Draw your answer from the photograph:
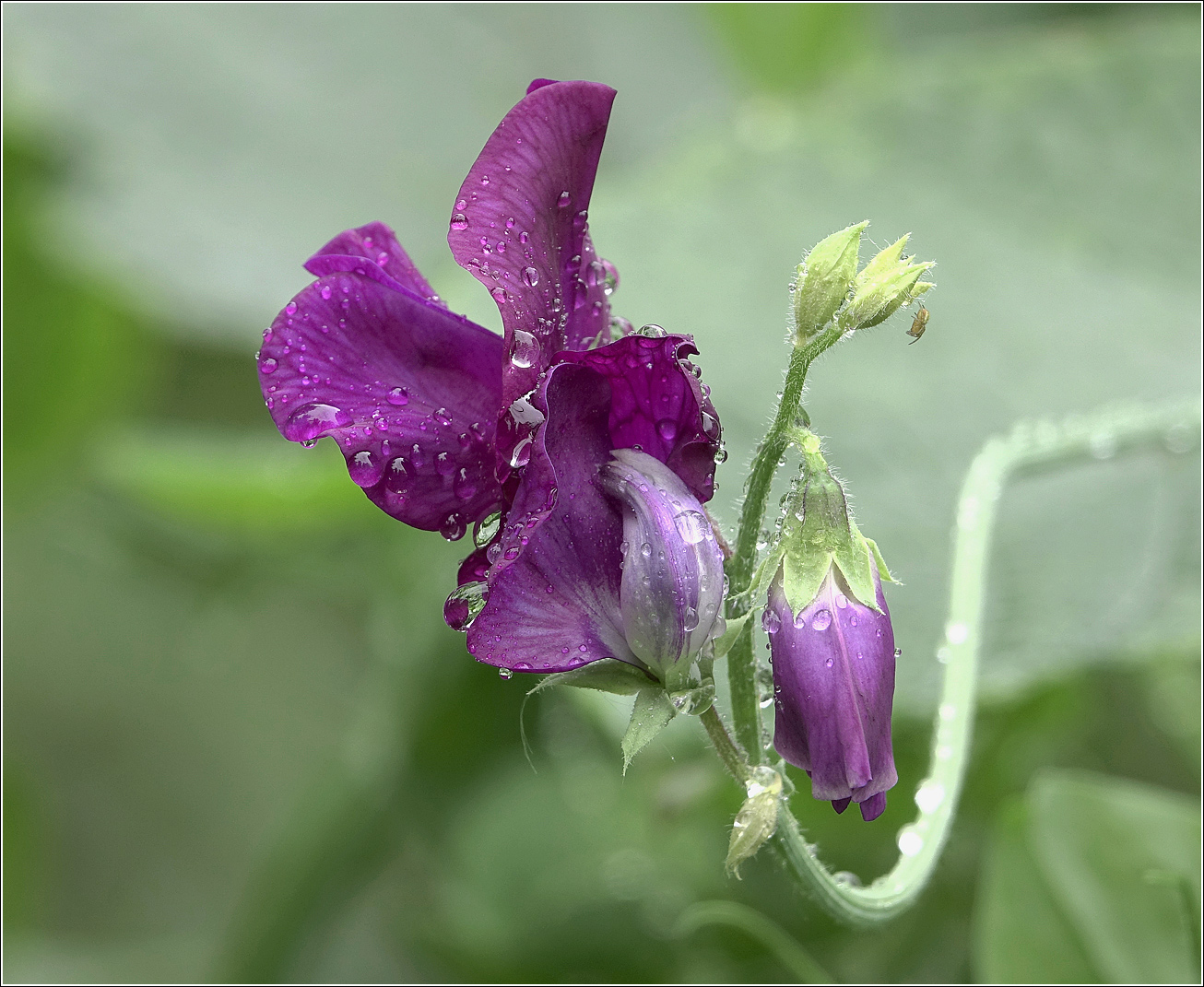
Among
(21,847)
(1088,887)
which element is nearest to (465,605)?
(1088,887)

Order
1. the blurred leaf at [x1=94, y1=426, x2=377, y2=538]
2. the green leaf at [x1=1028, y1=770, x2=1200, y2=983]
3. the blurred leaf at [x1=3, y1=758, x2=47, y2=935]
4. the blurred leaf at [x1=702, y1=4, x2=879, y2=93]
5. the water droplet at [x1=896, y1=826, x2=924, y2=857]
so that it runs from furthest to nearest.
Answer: the blurred leaf at [x1=702, y1=4, x2=879, y2=93] < the blurred leaf at [x1=3, y1=758, x2=47, y2=935] < the blurred leaf at [x1=94, y1=426, x2=377, y2=538] < the green leaf at [x1=1028, y1=770, x2=1200, y2=983] < the water droplet at [x1=896, y1=826, x2=924, y2=857]

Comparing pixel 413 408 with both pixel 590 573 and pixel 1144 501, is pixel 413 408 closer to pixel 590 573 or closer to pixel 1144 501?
pixel 590 573

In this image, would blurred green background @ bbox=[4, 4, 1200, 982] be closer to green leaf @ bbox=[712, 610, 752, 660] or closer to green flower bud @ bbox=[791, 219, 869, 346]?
green leaf @ bbox=[712, 610, 752, 660]

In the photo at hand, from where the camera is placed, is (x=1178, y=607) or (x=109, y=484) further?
(x=109, y=484)

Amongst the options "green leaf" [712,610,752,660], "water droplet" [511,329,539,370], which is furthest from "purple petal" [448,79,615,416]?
"green leaf" [712,610,752,660]

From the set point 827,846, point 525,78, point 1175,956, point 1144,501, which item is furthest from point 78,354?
point 1175,956

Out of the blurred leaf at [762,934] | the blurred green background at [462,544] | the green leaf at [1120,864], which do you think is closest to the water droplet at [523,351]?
the blurred green background at [462,544]

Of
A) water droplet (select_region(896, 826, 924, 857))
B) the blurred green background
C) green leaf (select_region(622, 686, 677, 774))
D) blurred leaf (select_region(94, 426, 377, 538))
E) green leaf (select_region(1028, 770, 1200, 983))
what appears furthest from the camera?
blurred leaf (select_region(94, 426, 377, 538))
